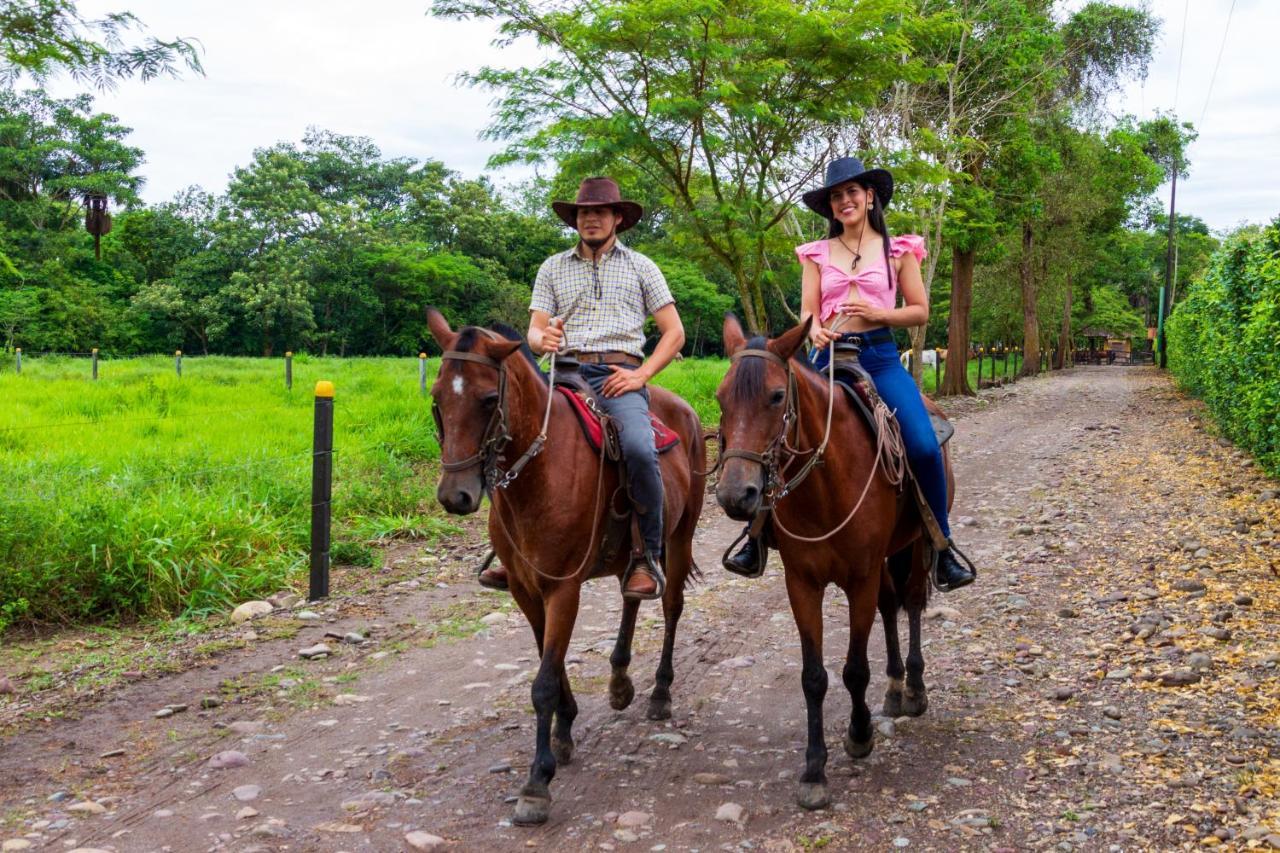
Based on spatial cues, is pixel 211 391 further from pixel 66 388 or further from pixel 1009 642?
pixel 1009 642

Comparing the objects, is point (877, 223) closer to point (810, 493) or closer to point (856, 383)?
point (856, 383)

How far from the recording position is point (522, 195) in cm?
6147

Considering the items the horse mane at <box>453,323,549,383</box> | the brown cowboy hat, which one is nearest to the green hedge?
the brown cowboy hat

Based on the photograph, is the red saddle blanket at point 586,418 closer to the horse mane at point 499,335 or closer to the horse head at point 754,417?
the horse mane at point 499,335

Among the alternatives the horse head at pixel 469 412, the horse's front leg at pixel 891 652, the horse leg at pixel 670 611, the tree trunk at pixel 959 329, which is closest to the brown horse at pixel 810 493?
the horse's front leg at pixel 891 652

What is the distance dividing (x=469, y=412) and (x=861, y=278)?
2.24 meters

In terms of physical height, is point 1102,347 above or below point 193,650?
above

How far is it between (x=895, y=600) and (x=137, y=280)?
47836 mm

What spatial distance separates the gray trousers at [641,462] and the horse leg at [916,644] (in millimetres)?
1592

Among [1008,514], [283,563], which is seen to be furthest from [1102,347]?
[283,563]

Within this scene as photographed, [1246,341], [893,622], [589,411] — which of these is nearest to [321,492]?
[589,411]

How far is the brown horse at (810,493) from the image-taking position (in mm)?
3914

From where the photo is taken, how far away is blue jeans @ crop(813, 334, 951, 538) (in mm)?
4895

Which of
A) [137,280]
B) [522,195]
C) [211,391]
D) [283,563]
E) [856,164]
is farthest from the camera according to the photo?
[522,195]
